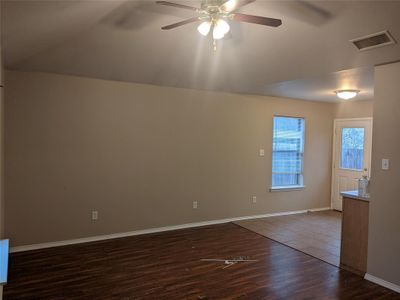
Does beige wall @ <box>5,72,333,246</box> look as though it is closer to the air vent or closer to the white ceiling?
the white ceiling

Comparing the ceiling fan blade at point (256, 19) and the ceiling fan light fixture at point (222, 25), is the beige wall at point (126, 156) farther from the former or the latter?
the ceiling fan blade at point (256, 19)

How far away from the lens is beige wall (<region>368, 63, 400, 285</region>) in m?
3.09

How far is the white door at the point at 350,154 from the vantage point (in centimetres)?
599

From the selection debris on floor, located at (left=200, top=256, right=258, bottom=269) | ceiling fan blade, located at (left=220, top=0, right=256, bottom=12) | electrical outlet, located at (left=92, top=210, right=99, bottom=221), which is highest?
ceiling fan blade, located at (left=220, top=0, right=256, bottom=12)

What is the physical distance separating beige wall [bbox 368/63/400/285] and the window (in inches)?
110

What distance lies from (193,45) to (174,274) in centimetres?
263

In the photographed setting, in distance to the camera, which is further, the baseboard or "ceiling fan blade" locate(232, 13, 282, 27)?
the baseboard

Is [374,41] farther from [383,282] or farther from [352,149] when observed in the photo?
[352,149]

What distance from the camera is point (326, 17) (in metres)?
2.73

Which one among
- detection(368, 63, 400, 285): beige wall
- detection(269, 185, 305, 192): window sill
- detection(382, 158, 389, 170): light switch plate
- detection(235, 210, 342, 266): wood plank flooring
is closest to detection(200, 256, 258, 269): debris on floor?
detection(235, 210, 342, 266): wood plank flooring

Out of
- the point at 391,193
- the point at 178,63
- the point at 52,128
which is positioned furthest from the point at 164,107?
the point at 391,193

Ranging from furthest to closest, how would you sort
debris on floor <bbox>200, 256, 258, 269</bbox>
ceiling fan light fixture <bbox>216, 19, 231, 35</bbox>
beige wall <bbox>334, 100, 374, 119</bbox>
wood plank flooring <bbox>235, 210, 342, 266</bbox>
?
1. beige wall <bbox>334, 100, 374, 119</bbox>
2. wood plank flooring <bbox>235, 210, 342, 266</bbox>
3. debris on floor <bbox>200, 256, 258, 269</bbox>
4. ceiling fan light fixture <bbox>216, 19, 231, 35</bbox>

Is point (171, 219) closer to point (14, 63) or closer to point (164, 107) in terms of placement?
point (164, 107)

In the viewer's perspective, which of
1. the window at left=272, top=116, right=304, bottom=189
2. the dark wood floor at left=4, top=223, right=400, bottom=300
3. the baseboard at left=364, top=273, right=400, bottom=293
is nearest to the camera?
the dark wood floor at left=4, top=223, right=400, bottom=300
